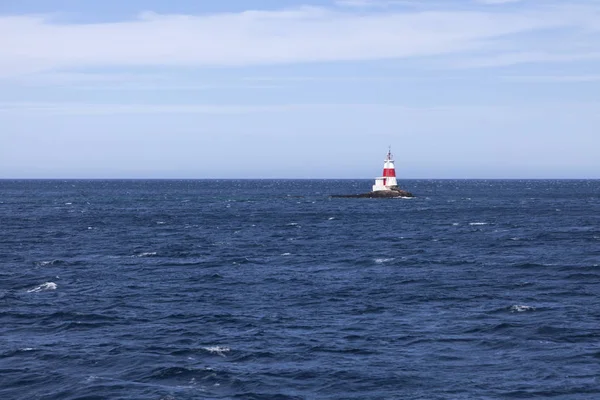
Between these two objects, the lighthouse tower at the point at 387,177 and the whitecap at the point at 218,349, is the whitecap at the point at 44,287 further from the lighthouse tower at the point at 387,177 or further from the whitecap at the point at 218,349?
the lighthouse tower at the point at 387,177

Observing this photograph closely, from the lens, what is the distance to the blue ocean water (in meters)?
28.4

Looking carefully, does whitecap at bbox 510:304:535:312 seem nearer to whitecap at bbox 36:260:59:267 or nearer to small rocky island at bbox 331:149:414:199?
whitecap at bbox 36:260:59:267

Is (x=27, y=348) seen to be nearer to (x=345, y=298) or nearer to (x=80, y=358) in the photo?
(x=80, y=358)

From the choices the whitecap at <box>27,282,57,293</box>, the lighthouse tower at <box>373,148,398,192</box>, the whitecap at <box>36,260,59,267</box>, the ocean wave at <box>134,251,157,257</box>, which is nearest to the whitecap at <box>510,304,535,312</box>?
the whitecap at <box>27,282,57,293</box>

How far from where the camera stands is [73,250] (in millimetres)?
70688

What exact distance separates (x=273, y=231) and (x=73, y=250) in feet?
95.2

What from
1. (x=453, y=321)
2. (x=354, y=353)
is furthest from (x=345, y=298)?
(x=354, y=353)

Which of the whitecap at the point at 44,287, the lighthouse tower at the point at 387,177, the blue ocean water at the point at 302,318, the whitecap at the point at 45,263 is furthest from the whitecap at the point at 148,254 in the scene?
the lighthouse tower at the point at 387,177

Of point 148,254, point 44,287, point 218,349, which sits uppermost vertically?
point 148,254

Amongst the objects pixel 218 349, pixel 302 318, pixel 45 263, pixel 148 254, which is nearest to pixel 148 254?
pixel 148 254

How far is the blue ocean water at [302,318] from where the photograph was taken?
28438 mm

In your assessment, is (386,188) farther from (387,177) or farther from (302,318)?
(302,318)

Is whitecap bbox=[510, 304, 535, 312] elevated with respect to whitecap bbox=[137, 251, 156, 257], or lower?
lower

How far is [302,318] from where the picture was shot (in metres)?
39.5
